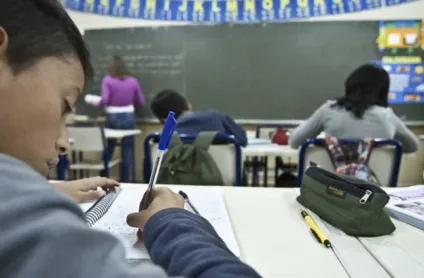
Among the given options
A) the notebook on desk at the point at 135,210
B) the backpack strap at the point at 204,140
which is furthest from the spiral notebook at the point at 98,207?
the backpack strap at the point at 204,140

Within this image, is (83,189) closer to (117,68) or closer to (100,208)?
(100,208)

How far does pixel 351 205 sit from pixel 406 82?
4.06 meters

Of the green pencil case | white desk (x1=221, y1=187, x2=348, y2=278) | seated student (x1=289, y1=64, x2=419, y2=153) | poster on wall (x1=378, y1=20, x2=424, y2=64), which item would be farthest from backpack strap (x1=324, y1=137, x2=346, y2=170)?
poster on wall (x1=378, y1=20, x2=424, y2=64)

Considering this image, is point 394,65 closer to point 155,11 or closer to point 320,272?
point 155,11

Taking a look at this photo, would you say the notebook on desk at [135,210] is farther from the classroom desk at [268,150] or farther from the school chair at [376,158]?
the classroom desk at [268,150]

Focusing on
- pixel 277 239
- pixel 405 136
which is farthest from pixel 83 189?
pixel 405 136

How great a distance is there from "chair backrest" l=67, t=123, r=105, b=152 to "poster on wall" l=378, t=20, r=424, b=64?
309 centimetres

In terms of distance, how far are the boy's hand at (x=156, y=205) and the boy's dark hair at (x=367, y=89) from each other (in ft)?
5.94

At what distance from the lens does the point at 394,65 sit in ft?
14.3

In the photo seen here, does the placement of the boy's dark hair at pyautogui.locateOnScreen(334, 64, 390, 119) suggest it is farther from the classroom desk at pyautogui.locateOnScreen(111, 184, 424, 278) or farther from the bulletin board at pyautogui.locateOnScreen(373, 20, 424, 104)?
the bulletin board at pyautogui.locateOnScreen(373, 20, 424, 104)

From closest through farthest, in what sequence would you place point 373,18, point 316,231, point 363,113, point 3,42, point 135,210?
point 3,42, point 316,231, point 135,210, point 363,113, point 373,18

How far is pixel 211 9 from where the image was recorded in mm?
4168

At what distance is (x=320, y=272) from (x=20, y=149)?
47 cm

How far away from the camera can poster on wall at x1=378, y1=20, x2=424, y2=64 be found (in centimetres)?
430
